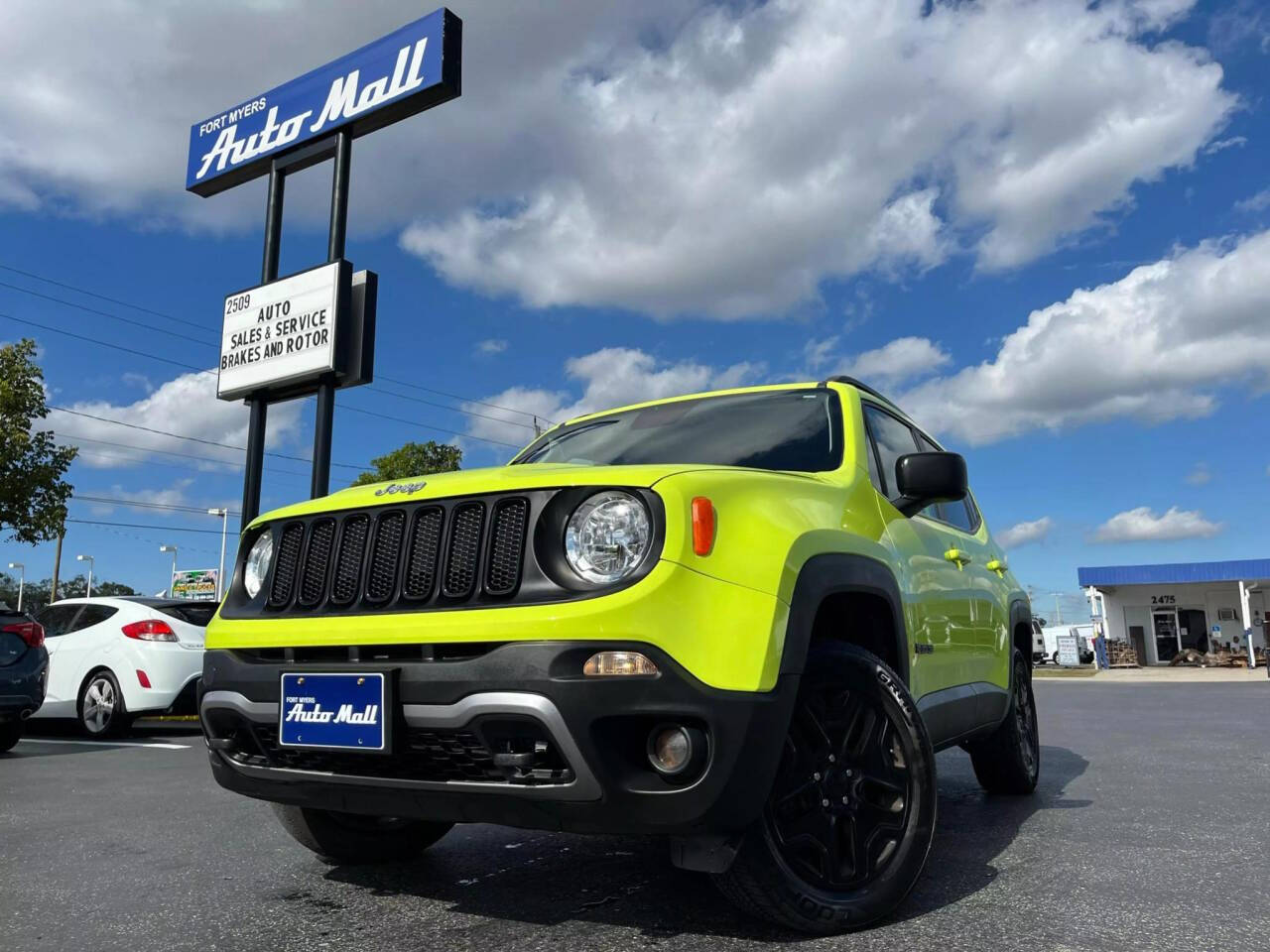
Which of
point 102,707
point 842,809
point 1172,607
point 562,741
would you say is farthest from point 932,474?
point 1172,607

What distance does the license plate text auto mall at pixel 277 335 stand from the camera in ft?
41.0

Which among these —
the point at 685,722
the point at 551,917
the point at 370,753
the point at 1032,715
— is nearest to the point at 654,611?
the point at 685,722

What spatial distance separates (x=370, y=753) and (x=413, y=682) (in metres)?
0.25

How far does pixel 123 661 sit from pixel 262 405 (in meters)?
5.45

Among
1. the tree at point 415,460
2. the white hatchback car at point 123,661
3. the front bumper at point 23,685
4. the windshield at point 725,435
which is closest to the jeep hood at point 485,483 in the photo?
the windshield at point 725,435

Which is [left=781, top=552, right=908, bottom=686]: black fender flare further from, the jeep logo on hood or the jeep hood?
the jeep logo on hood

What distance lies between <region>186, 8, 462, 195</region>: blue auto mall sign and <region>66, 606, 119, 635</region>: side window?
706cm

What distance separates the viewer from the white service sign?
12.4m

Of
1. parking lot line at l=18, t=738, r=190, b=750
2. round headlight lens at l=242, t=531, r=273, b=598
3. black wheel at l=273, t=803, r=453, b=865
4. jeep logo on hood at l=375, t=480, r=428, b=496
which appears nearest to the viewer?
jeep logo on hood at l=375, t=480, r=428, b=496

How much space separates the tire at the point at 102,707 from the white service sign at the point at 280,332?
464 centimetres

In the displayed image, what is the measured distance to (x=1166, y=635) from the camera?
42000mm

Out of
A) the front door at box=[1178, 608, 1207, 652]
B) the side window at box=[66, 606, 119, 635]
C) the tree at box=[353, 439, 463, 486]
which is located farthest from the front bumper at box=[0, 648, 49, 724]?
the front door at box=[1178, 608, 1207, 652]

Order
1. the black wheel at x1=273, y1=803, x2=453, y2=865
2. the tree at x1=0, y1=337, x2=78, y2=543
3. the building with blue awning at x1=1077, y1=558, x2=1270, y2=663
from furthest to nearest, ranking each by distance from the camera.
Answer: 1. the building with blue awning at x1=1077, y1=558, x2=1270, y2=663
2. the tree at x1=0, y1=337, x2=78, y2=543
3. the black wheel at x1=273, y1=803, x2=453, y2=865

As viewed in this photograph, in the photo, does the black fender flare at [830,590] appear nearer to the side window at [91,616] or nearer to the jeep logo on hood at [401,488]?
the jeep logo on hood at [401,488]
